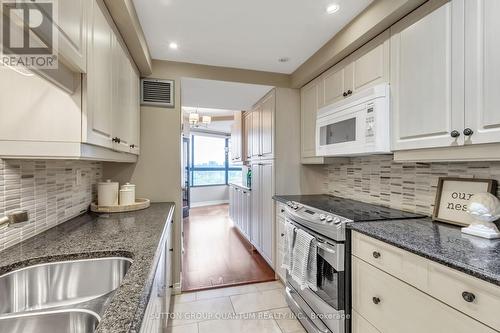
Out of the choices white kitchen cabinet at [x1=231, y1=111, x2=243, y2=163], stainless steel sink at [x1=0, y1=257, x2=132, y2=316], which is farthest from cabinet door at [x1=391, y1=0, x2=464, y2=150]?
white kitchen cabinet at [x1=231, y1=111, x2=243, y2=163]

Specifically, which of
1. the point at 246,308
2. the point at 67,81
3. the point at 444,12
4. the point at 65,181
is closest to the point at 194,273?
the point at 246,308

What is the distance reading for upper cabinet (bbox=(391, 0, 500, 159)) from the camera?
113 cm

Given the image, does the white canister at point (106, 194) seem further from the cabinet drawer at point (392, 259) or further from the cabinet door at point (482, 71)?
the cabinet door at point (482, 71)

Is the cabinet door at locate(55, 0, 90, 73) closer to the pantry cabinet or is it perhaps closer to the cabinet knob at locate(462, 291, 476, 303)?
the cabinet knob at locate(462, 291, 476, 303)

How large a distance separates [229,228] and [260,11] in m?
4.19

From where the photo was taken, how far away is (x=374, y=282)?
138 cm

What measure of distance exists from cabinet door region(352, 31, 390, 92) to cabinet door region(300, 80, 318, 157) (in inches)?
24.7

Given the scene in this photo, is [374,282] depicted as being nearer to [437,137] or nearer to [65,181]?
[437,137]

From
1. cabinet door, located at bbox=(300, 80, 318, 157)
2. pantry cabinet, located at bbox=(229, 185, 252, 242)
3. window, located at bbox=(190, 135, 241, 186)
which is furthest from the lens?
window, located at bbox=(190, 135, 241, 186)

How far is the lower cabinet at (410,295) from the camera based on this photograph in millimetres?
897

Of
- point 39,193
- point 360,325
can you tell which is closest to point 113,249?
point 39,193

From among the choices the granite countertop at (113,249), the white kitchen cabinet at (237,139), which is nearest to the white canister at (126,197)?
the granite countertop at (113,249)

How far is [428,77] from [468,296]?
113cm

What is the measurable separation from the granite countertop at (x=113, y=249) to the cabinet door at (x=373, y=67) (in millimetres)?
1798
